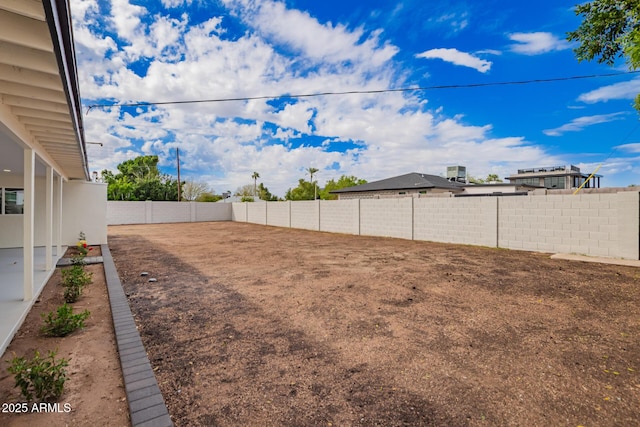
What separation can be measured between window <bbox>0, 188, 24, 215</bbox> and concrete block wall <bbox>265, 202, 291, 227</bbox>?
40.0ft

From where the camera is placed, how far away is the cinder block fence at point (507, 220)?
23.8 ft

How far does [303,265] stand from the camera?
23.7ft

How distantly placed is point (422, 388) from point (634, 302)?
4.25 m

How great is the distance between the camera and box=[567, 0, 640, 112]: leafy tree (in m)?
8.63

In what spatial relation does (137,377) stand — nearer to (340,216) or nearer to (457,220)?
(457,220)

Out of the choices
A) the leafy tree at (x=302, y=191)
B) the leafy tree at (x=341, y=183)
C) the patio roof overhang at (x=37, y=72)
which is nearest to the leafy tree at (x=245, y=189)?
the leafy tree at (x=302, y=191)

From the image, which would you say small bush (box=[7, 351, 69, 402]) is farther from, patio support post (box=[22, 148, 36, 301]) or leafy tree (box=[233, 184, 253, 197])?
leafy tree (box=[233, 184, 253, 197])

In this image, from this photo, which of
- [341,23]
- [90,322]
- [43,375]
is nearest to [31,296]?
[90,322]

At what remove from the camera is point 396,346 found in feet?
9.95

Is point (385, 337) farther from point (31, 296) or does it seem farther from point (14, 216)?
point (14, 216)

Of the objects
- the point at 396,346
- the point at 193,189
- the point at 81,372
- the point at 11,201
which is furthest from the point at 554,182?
the point at 193,189

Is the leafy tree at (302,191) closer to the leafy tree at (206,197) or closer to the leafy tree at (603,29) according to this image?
the leafy tree at (206,197)

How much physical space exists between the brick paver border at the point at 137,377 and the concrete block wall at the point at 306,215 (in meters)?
13.0

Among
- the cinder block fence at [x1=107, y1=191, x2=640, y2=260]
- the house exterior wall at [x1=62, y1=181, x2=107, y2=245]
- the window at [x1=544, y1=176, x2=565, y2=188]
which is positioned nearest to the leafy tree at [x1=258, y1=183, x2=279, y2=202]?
the cinder block fence at [x1=107, y1=191, x2=640, y2=260]
